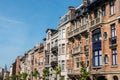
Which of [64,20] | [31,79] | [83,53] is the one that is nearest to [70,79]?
[83,53]

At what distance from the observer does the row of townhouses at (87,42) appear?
135 ft

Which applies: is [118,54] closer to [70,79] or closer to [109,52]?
[109,52]

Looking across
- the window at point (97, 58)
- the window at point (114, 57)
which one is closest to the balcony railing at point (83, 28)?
the window at point (97, 58)

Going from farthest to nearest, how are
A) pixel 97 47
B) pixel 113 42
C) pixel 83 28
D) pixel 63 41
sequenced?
pixel 63 41
pixel 83 28
pixel 97 47
pixel 113 42

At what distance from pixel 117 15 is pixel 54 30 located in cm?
3317

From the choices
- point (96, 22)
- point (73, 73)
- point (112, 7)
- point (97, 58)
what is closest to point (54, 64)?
point (73, 73)

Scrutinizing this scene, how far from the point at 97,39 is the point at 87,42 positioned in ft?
14.6

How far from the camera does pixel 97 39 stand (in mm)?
44906

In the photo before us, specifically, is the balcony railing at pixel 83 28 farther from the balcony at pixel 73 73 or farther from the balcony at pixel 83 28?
the balcony at pixel 73 73

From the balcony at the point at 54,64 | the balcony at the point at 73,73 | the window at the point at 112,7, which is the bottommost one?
the balcony at the point at 73,73

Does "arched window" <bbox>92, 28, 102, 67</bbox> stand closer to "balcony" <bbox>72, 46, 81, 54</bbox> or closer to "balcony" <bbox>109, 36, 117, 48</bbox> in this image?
"balcony" <bbox>109, 36, 117, 48</bbox>

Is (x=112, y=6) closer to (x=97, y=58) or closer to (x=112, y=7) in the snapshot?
(x=112, y=7)

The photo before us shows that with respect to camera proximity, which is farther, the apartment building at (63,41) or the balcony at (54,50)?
the balcony at (54,50)

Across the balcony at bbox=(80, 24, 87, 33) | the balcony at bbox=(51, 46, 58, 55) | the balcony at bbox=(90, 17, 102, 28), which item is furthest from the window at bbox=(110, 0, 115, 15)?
the balcony at bbox=(51, 46, 58, 55)
